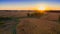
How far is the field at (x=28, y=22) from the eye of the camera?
25.2 inches

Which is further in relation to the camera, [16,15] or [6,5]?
[6,5]

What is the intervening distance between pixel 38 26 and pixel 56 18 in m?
0.14

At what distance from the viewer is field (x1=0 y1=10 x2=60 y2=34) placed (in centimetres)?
64

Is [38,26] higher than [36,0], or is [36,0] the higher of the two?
[36,0]

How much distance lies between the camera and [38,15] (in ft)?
2.11

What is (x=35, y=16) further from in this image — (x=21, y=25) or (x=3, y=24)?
(x=3, y=24)

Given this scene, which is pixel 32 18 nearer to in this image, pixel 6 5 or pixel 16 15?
pixel 16 15

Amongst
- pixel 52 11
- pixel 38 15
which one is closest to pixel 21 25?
pixel 38 15

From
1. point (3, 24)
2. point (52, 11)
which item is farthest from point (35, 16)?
point (3, 24)

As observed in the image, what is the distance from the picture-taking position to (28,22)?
2.12 ft

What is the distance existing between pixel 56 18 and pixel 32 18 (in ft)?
0.57

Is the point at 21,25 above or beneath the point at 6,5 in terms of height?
beneath

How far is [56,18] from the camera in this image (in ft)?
2.10

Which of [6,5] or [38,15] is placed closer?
[38,15]
